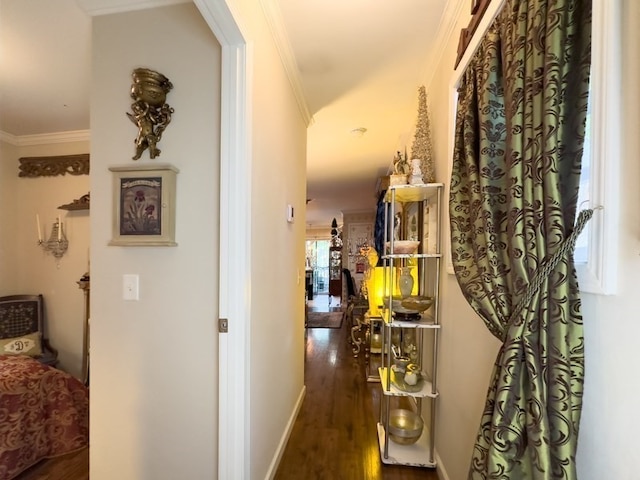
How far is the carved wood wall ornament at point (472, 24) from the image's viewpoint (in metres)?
1.23

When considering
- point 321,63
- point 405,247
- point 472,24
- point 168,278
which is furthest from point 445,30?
point 168,278

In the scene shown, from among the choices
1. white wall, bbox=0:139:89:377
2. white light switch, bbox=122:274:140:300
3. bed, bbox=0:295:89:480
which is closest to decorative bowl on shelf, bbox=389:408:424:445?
white light switch, bbox=122:274:140:300

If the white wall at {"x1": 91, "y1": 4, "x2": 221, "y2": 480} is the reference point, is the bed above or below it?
below

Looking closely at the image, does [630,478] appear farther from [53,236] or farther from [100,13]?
[53,236]

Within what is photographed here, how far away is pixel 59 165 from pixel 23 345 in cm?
167

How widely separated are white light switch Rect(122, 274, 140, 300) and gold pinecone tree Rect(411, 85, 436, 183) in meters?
1.73

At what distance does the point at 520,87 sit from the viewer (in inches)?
34.7

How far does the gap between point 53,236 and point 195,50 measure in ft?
8.68

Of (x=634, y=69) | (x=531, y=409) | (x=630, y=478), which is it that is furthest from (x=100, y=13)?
(x=630, y=478)

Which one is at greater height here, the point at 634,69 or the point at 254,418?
the point at 634,69

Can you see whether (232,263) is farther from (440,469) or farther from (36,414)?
(36,414)

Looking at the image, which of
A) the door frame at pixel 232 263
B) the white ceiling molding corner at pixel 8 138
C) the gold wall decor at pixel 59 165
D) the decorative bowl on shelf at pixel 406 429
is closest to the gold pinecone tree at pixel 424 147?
the door frame at pixel 232 263

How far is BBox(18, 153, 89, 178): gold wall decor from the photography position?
2.96 m

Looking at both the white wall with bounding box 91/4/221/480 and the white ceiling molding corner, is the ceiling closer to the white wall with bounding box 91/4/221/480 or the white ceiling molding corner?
the white ceiling molding corner
